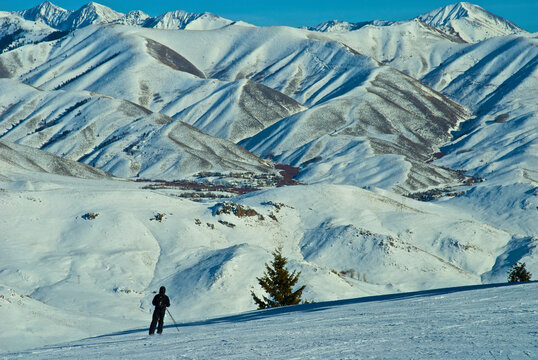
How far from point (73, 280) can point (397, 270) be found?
35239mm

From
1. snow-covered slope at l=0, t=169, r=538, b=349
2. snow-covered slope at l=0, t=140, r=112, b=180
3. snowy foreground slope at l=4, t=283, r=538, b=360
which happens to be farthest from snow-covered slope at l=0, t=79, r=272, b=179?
snowy foreground slope at l=4, t=283, r=538, b=360

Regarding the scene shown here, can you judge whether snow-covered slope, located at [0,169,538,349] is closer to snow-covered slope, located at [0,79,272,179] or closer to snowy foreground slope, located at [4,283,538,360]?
snowy foreground slope, located at [4,283,538,360]

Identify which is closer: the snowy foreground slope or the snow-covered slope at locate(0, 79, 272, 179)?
the snowy foreground slope

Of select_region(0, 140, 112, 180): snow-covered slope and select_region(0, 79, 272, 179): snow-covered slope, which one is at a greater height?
select_region(0, 79, 272, 179): snow-covered slope

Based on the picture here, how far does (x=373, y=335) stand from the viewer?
17.5 m

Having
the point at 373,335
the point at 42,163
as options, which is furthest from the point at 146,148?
the point at 373,335

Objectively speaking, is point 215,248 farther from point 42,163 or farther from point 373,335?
point 42,163

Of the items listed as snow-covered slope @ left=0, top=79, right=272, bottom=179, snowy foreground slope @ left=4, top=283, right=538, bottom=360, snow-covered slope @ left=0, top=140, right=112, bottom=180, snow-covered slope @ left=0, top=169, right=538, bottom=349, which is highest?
snow-covered slope @ left=0, top=79, right=272, bottom=179

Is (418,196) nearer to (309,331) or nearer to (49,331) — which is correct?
(49,331)

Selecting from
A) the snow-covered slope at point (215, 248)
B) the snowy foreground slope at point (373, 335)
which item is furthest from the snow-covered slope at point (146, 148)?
the snowy foreground slope at point (373, 335)

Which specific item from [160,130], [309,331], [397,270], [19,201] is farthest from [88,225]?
[160,130]

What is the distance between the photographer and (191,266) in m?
67.0

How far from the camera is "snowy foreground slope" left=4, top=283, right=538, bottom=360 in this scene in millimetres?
14906

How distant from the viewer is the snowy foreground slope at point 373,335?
14.9m
